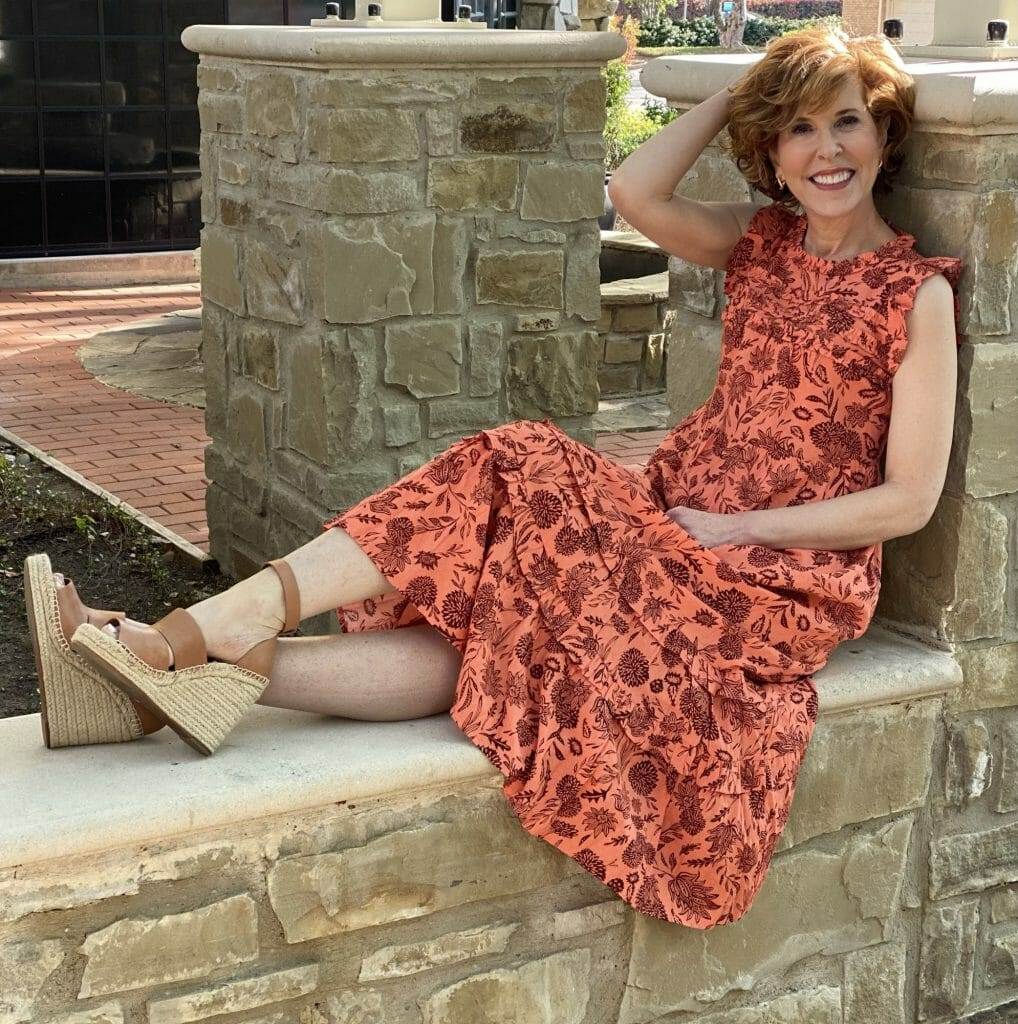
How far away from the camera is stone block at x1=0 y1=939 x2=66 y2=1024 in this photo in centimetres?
182

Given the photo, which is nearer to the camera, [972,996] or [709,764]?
[709,764]

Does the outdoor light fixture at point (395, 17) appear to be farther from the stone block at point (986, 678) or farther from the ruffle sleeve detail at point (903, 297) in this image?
the stone block at point (986, 678)

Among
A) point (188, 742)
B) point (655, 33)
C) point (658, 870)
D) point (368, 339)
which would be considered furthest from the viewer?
point (655, 33)

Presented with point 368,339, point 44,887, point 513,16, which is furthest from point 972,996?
point 513,16

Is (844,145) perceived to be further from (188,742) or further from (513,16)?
(513,16)

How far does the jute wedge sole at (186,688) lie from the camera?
6.33 feet

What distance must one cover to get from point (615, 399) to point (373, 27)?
2.98 metres

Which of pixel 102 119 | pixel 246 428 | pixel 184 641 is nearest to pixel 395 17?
pixel 246 428

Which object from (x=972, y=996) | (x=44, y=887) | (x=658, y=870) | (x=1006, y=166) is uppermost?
(x=1006, y=166)

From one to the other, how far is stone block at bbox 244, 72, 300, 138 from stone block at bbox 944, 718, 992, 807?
209 centimetres

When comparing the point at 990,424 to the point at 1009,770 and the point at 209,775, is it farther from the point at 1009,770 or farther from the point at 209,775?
the point at 209,775

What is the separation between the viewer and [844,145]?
2256mm

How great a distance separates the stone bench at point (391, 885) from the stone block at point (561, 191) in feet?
5.87

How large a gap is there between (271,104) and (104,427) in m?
2.56
